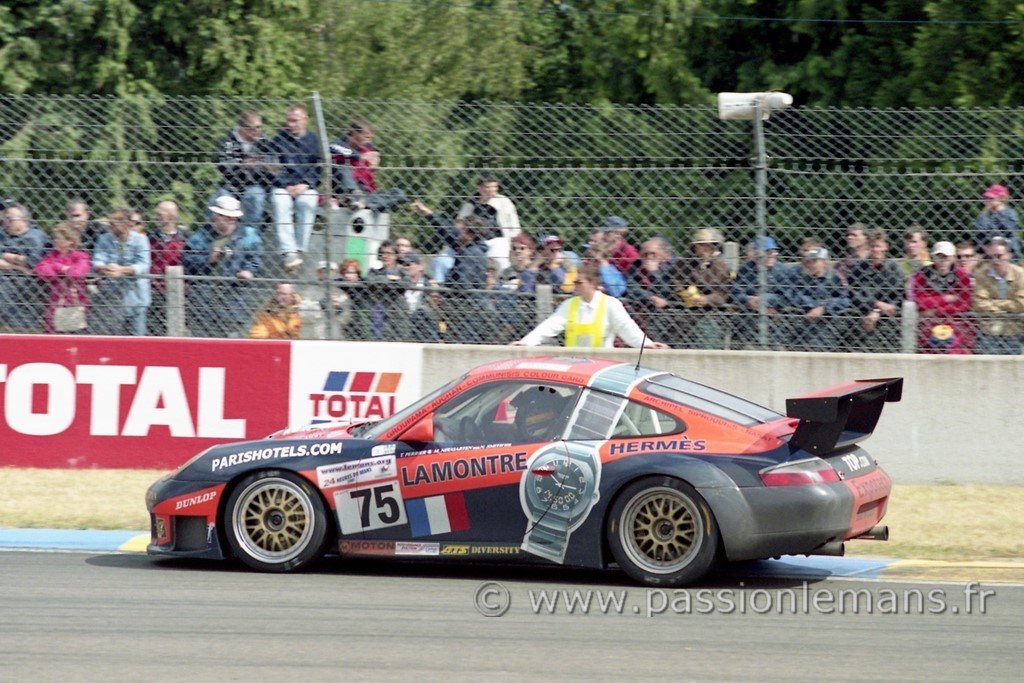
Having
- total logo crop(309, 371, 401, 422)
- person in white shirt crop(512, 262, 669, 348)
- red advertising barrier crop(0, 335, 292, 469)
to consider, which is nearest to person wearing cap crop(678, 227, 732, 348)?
person in white shirt crop(512, 262, 669, 348)

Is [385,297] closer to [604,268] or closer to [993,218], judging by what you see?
[604,268]

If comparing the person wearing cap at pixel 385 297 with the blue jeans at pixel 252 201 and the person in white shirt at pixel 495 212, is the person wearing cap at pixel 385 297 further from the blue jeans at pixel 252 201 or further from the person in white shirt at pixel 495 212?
the blue jeans at pixel 252 201

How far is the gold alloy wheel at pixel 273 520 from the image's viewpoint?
770 cm

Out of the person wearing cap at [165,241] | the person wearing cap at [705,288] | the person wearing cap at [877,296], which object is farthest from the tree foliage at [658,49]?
the person wearing cap at [165,241]

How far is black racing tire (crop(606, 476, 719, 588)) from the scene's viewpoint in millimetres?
7254

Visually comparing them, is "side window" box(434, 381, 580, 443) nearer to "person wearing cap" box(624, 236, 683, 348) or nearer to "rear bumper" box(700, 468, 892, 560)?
"rear bumper" box(700, 468, 892, 560)

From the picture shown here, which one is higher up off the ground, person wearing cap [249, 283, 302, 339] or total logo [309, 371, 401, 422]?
person wearing cap [249, 283, 302, 339]

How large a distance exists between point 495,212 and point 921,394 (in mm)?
3403

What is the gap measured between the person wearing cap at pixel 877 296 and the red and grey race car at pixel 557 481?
112 inches

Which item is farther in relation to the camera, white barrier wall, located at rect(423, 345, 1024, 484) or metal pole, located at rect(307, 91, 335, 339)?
metal pole, located at rect(307, 91, 335, 339)

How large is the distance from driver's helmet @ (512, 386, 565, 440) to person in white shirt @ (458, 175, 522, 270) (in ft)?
10.4

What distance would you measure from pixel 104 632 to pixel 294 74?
17.4m

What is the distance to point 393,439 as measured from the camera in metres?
7.76

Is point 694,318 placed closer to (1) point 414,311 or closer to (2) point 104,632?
(1) point 414,311
